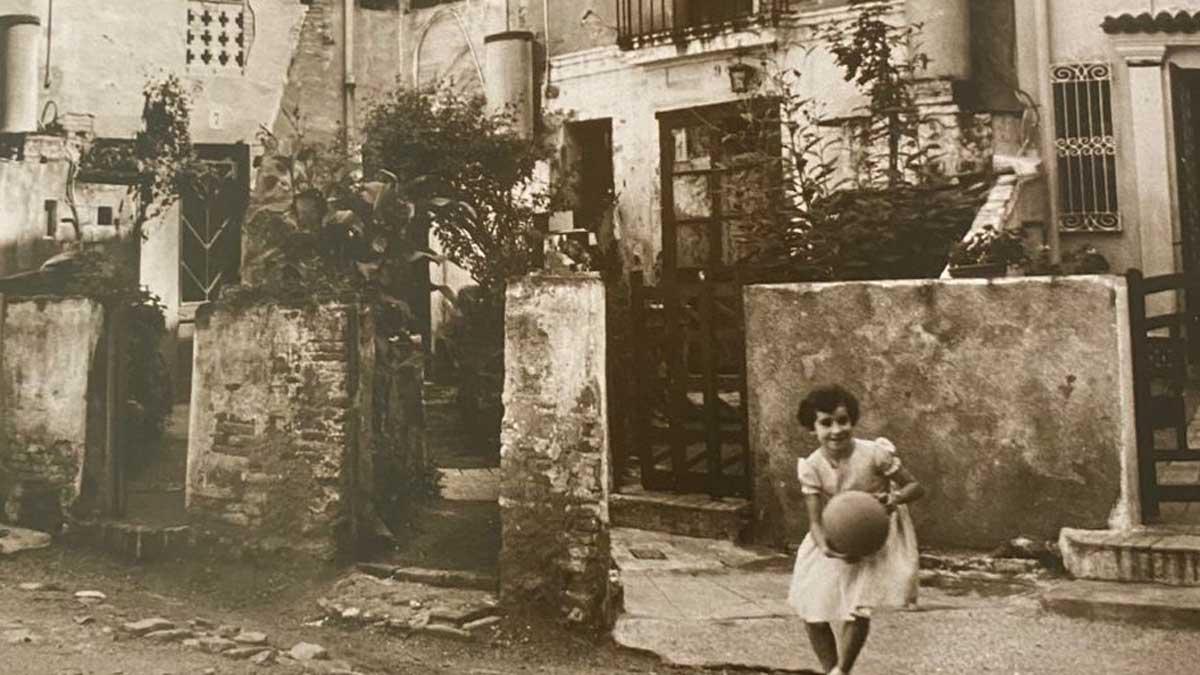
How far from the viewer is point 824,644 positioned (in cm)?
448

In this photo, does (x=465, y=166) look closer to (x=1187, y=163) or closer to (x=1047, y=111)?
(x=1047, y=111)

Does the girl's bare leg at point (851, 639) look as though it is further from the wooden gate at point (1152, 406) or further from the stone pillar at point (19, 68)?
the stone pillar at point (19, 68)

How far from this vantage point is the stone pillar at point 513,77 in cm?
1327

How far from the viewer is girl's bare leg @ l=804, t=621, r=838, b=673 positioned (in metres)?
4.48

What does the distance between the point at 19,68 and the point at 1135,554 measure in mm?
12097

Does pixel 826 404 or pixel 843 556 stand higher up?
pixel 826 404

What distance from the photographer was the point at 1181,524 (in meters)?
6.01

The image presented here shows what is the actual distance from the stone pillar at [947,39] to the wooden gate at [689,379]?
14.5 feet

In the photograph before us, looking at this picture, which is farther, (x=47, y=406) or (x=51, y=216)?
(x=51, y=216)

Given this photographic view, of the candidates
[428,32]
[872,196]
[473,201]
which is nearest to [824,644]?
[872,196]

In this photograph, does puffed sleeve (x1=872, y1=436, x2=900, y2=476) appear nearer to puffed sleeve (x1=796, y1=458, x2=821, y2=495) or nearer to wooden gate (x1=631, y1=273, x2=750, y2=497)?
puffed sleeve (x1=796, y1=458, x2=821, y2=495)

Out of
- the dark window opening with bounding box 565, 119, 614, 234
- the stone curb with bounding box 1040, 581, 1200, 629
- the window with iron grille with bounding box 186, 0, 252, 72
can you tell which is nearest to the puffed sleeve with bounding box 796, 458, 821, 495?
the stone curb with bounding box 1040, 581, 1200, 629

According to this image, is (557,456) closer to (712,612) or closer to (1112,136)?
(712,612)

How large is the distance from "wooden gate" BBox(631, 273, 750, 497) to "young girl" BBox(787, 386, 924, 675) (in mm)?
2447
